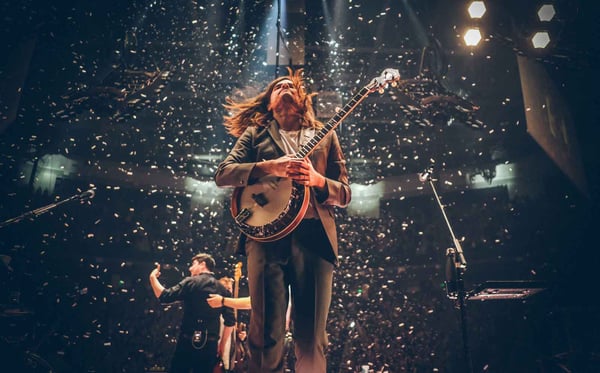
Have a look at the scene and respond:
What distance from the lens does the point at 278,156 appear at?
2395mm

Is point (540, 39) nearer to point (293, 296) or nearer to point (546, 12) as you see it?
point (546, 12)

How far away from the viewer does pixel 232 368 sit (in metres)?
5.84

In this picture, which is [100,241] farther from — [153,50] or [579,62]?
[579,62]

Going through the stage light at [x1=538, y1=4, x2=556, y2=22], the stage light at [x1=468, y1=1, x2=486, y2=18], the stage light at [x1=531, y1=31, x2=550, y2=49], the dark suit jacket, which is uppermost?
the stage light at [x1=468, y1=1, x2=486, y2=18]

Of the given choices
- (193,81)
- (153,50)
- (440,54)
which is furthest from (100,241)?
(440,54)

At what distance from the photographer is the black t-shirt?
5.08m

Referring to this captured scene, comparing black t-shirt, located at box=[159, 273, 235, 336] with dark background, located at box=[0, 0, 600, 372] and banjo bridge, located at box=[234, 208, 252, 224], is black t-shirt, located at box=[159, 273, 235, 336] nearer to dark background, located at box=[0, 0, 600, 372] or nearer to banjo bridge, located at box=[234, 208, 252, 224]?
dark background, located at box=[0, 0, 600, 372]

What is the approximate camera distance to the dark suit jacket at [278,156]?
7.32 ft

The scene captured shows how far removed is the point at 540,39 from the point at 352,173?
10.4m

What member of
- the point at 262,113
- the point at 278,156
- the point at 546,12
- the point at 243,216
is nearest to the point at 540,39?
the point at 546,12

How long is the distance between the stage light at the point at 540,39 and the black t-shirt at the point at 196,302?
6859mm

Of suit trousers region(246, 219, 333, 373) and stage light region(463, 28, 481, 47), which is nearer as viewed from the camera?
suit trousers region(246, 219, 333, 373)

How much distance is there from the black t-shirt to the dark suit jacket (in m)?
3.16

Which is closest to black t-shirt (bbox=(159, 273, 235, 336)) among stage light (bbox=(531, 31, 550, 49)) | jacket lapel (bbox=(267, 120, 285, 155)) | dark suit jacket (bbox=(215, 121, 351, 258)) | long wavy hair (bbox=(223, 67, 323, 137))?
long wavy hair (bbox=(223, 67, 323, 137))
